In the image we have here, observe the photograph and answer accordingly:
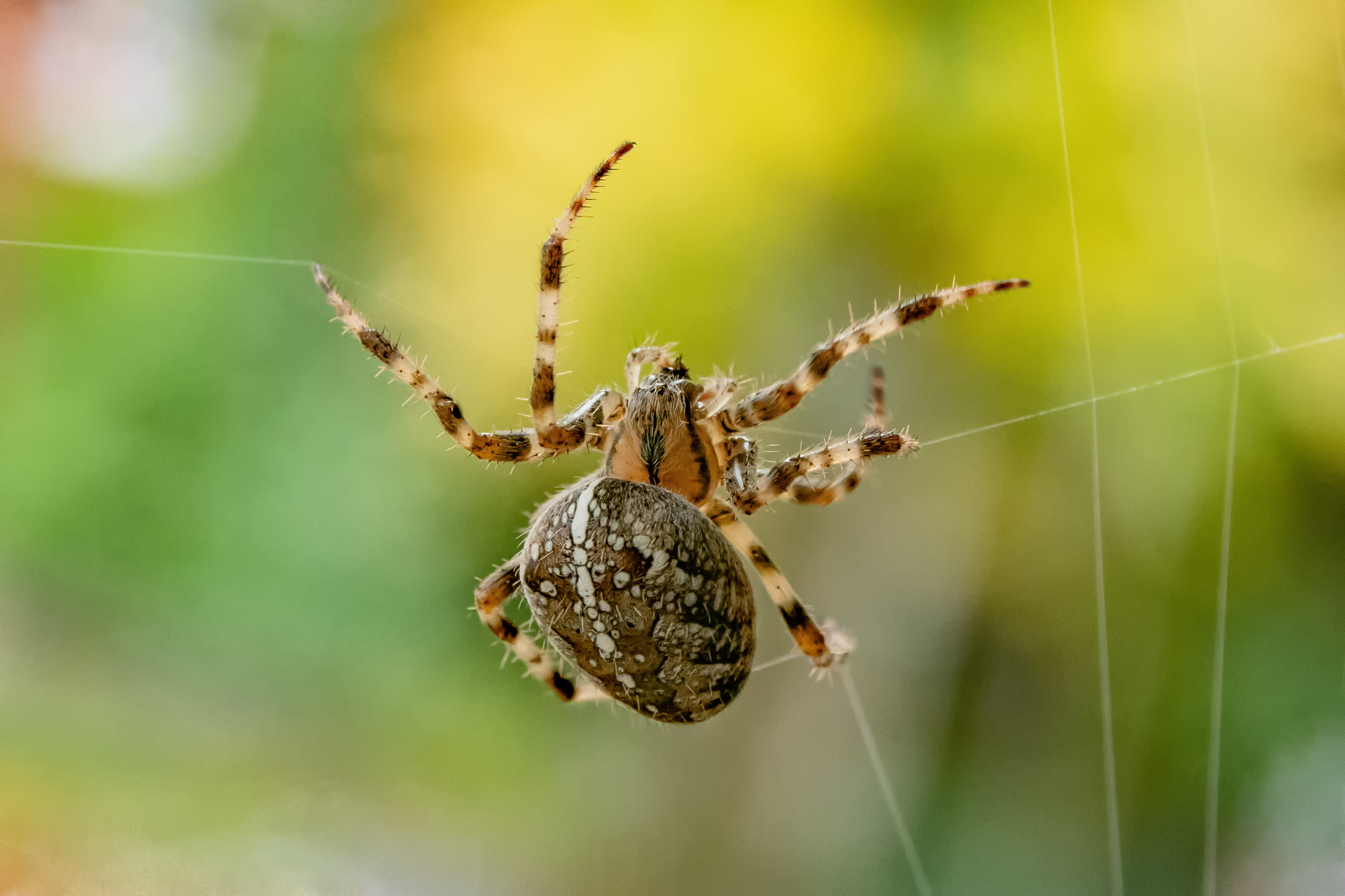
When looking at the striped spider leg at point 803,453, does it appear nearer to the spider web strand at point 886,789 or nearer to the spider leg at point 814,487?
the spider leg at point 814,487

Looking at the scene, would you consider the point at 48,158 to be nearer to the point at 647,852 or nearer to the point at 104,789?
the point at 104,789

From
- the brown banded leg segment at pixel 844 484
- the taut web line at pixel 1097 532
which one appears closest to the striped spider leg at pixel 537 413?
the brown banded leg segment at pixel 844 484

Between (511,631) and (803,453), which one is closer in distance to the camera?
(803,453)

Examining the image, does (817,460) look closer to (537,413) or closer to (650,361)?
(650,361)

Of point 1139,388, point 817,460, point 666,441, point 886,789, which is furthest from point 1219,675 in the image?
point 666,441

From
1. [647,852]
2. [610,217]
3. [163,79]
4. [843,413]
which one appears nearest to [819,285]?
[843,413]

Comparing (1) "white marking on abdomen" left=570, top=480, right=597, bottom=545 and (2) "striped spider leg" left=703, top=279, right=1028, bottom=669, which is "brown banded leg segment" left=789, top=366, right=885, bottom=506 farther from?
(1) "white marking on abdomen" left=570, top=480, right=597, bottom=545
